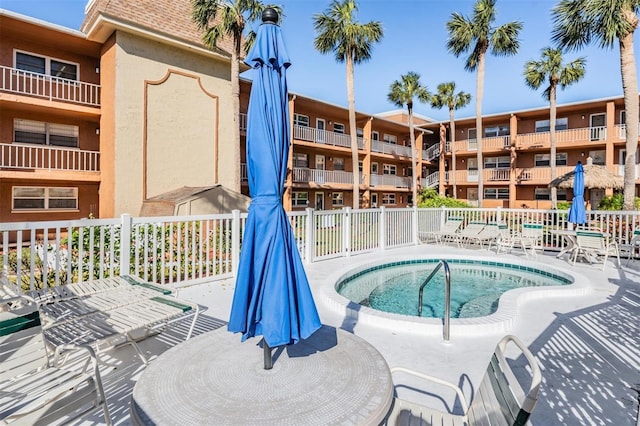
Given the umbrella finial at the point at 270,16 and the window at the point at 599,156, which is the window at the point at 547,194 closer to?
the window at the point at 599,156

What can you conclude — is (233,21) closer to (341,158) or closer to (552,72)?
(341,158)

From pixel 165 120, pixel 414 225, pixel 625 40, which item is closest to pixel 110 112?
pixel 165 120

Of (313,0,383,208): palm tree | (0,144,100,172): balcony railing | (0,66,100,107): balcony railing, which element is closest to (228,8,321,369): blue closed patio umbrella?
(0,144,100,172): balcony railing

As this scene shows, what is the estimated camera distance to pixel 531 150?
962 inches

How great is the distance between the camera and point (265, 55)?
2479 mm

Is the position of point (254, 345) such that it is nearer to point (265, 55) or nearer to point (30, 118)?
point (265, 55)

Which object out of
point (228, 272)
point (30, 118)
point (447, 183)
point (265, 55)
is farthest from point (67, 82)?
point (447, 183)

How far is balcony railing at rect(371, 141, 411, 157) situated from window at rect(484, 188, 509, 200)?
703 centimetres

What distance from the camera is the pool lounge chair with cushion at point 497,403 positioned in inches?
52.4

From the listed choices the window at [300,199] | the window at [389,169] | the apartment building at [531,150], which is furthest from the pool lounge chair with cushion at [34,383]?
the window at [389,169]

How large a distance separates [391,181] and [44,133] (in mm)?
20424

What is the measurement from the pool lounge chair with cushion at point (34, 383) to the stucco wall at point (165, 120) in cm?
1139

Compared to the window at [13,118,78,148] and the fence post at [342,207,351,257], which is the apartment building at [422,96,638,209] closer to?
the fence post at [342,207,351,257]

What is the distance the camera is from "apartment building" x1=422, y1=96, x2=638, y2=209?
70.7ft
